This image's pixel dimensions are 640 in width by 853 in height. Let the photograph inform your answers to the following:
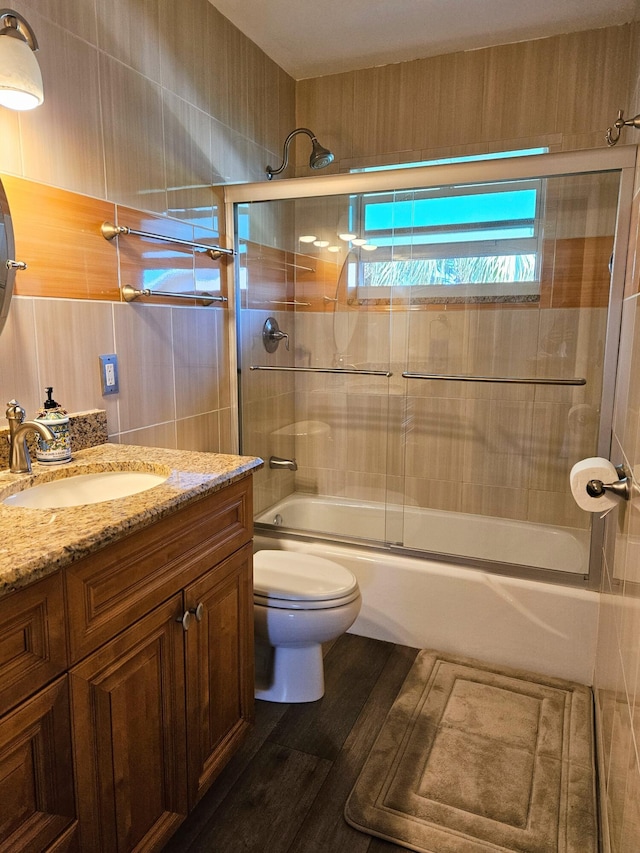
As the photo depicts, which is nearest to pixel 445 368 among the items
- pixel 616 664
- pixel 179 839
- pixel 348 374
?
pixel 348 374

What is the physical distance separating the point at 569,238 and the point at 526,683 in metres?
1.76

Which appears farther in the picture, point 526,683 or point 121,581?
point 526,683

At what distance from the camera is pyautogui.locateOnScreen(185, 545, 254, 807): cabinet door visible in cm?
134

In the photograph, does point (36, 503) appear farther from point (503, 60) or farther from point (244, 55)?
point (503, 60)

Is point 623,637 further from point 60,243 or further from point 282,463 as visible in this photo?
point 282,463

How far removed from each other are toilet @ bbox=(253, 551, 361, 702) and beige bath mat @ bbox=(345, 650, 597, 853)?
31cm

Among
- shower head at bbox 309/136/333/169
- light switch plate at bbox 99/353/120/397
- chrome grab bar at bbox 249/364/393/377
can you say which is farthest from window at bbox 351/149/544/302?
light switch plate at bbox 99/353/120/397

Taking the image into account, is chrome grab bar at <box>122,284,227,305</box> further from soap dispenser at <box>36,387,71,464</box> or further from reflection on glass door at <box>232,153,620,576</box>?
soap dispenser at <box>36,387,71,464</box>

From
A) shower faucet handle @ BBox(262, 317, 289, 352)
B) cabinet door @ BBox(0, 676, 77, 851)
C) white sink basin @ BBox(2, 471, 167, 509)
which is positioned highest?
shower faucet handle @ BBox(262, 317, 289, 352)

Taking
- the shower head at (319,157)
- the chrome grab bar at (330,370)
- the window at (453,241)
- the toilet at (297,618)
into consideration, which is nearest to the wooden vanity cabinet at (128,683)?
the toilet at (297,618)

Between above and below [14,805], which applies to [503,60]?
above

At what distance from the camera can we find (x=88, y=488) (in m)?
1.49

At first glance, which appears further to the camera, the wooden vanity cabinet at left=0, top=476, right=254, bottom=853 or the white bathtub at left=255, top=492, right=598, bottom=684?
the white bathtub at left=255, top=492, right=598, bottom=684

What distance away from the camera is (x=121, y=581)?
110 cm
